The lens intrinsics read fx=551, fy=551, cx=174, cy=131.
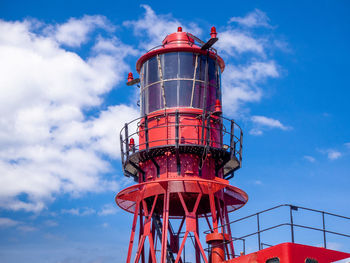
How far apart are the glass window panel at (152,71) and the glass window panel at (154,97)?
1.29ft

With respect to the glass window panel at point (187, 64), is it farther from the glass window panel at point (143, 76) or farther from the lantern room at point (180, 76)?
the glass window panel at point (143, 76)

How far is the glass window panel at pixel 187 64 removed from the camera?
1080 inches

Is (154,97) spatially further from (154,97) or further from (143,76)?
(143,76)

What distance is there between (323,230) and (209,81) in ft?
35.8

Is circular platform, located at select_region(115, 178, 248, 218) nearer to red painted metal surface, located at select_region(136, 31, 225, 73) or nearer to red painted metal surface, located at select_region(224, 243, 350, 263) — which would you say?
red painted metal surface, located at select_region(224, 243, 350, 263)

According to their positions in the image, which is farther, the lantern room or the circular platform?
the lantern room

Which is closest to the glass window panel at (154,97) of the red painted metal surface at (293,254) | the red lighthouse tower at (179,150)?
the red lighthouse tower at (179,150)

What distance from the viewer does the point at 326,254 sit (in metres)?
19.2

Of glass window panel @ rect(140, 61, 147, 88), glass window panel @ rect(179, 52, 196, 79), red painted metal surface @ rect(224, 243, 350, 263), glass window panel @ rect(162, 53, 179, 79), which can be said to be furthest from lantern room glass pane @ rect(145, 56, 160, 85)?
red painted metal surface @ rect(224, 243, 350, 263)

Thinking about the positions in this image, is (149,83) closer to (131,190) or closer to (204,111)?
(204,111)

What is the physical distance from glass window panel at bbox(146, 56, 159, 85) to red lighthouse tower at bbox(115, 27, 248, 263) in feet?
0.18

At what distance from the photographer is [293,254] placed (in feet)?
59.0

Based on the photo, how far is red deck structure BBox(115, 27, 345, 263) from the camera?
25375 millimetres

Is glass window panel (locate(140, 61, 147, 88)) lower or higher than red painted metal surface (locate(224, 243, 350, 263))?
higher
